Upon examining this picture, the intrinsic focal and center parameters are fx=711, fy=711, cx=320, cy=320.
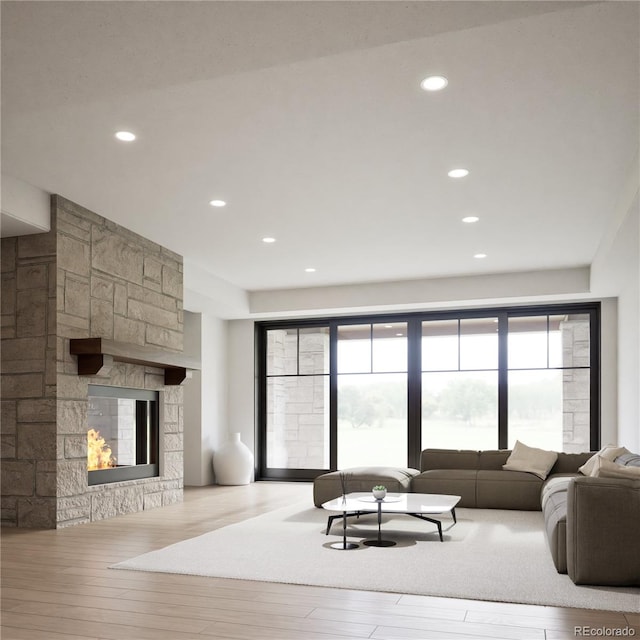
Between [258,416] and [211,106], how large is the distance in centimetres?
697

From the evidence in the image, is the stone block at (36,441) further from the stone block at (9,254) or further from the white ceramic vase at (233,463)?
the white ceramic vase at (233,463)

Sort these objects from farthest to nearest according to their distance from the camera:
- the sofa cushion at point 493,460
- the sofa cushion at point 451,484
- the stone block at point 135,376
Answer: the sofa cushion at point 493,460, the sofa cushion at point 451,484, the stone block at point 135,376

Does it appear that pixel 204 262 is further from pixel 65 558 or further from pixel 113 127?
pixel 65 558

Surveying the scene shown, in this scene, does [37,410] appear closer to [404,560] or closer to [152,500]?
[152,500]

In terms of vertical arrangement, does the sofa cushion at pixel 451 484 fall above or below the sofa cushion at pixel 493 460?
below

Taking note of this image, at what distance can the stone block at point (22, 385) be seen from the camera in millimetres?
5832

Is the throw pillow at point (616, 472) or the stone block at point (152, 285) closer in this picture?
the throw pillow at point (616, 472)

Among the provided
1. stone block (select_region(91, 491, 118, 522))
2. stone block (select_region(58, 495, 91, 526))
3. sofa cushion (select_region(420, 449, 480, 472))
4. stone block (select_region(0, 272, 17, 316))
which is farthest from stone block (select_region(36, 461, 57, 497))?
sofa cushion (select_region(420, 449, 480, 472))

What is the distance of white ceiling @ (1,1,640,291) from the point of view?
10.5 feet

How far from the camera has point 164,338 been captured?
7.44m

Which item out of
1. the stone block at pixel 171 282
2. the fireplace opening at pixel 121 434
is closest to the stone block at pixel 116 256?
the stone block at pixel 171 282

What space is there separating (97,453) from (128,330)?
1.18 meters

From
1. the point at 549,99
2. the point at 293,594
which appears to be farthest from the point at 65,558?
the point at 549,99
